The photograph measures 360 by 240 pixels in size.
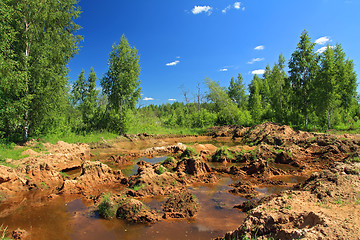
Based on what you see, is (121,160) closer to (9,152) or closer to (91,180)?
(91,180)

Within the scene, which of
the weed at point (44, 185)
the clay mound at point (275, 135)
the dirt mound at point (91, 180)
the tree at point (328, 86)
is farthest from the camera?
the tree at point (328, 86)

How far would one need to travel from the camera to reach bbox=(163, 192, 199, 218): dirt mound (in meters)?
8.23

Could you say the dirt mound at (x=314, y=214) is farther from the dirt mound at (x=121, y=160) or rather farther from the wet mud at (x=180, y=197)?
the dirt mound at (x=121, y=160)

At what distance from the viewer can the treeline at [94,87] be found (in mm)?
16484

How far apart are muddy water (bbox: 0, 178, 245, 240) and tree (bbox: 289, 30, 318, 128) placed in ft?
94.5

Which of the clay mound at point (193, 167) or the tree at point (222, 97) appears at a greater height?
the tree at point (222, 97)

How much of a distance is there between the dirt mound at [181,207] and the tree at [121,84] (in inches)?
932

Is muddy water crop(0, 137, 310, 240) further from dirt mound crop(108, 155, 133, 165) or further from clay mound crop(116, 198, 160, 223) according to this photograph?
dirt mound crop(108, 155, 133, 165)

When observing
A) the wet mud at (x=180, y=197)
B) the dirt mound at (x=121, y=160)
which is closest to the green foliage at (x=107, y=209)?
the wet mud at (x=180, y=197)

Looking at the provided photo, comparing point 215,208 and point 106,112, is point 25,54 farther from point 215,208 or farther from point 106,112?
point 215,208

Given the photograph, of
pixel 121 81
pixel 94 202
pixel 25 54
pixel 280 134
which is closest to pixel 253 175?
pixel 94 202

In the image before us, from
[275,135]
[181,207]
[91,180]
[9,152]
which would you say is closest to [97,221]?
[181,207]

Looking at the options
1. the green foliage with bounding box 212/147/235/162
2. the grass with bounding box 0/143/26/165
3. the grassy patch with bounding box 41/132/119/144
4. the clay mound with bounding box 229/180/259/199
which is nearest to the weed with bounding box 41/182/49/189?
the grass with bounding box 0/143/26/165

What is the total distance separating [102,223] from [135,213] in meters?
1.24
